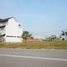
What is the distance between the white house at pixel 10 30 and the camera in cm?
6159

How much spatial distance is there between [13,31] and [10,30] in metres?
1.09

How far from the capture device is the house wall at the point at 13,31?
62.1 metres

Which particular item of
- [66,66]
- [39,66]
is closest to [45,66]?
[39,66]

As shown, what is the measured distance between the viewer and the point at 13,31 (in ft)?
209

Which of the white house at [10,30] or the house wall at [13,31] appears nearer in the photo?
the white house at [10,30]

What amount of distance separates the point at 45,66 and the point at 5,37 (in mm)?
53044

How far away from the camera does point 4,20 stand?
63.3m

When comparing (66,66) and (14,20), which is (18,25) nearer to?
(14,20)

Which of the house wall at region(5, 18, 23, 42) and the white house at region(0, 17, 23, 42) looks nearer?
the white house at region(0, 17, 23, 42)

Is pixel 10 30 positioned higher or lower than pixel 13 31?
higher

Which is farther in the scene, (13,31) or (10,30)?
(13,31)

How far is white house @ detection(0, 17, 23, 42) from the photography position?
202 ft

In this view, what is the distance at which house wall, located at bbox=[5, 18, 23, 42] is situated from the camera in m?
62.1

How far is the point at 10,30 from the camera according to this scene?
63031mm
